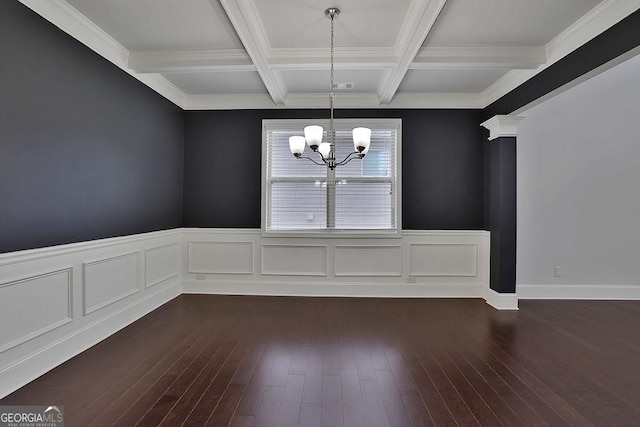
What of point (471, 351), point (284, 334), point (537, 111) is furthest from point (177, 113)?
point (537, 111)

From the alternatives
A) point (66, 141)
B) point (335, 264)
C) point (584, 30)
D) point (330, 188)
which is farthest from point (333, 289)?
point (584, 30)

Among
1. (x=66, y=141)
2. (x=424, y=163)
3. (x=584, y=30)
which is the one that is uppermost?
(x=584, y=30)

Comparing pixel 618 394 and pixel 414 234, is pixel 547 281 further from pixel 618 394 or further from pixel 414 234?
pixel 618 394

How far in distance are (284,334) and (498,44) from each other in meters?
3.41

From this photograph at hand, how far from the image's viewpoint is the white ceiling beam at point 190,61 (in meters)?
3.40

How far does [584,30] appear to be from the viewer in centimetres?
278

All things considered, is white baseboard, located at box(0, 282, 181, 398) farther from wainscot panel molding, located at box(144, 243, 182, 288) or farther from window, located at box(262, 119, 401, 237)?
window, located at box(262, 119, 401, 237)

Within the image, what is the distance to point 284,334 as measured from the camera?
3.35 metres

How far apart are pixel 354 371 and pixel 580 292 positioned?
3885mm

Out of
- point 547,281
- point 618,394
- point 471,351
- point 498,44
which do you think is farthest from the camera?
point 547,281

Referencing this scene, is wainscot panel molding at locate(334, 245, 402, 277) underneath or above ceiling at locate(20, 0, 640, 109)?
underneath

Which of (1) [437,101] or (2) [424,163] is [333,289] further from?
(1) [437,101]

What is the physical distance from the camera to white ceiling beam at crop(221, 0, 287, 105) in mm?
2520

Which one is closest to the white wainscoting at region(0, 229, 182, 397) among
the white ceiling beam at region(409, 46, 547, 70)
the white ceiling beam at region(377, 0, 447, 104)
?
the white ceiling beam at region(377, 0, 447, 104)
